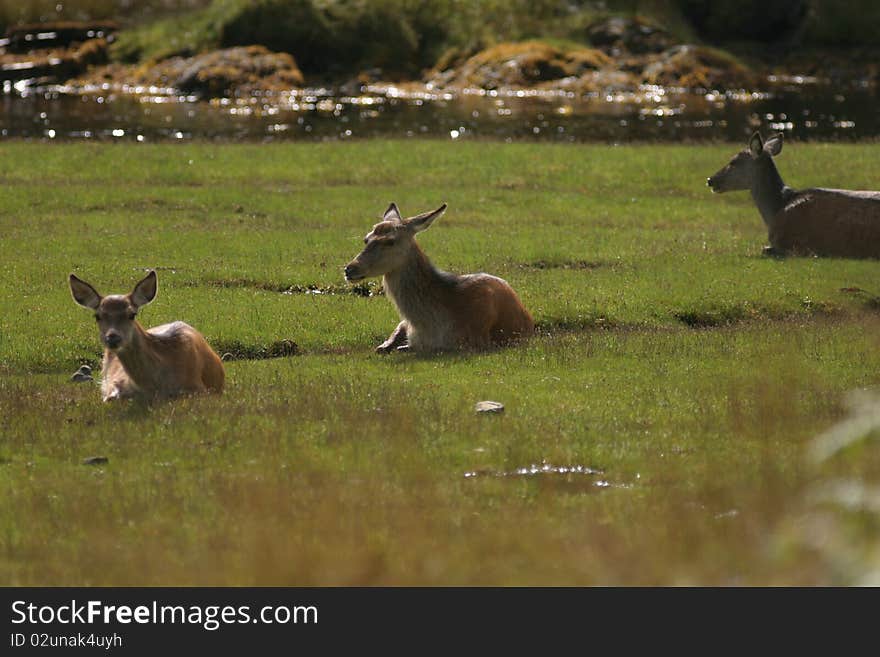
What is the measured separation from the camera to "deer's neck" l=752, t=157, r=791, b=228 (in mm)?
26688

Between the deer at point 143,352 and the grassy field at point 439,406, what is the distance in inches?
13.7

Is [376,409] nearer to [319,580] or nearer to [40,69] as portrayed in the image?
[319,580]

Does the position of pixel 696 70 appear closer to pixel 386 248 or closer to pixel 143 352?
pixel 386 248

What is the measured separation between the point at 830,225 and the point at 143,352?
14.2 m

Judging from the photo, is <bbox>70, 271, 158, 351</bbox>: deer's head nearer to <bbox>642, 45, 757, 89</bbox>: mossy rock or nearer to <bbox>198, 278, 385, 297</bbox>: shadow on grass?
<bbox>198, 278, 385, 297</bbox>: shadow on grass

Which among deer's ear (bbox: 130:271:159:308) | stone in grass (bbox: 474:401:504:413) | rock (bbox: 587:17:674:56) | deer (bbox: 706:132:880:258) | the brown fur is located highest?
deer's ear (bbox: 130:271:159:308)

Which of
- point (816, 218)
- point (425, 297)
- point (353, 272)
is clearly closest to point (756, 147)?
point (816, 218)

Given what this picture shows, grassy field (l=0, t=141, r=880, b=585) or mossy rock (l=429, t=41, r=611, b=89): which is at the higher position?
grassy field (l=0, t=141, r=880, b=585)

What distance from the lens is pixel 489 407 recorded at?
15.0 metres

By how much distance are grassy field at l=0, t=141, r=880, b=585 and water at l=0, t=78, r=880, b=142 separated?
622 inches

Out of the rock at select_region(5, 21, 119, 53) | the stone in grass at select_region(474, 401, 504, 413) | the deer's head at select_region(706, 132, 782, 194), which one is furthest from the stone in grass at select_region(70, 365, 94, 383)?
the rock at select_region(5, 21, 119, 53)

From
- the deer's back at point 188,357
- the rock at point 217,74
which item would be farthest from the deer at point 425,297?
the rock at point 217,74
